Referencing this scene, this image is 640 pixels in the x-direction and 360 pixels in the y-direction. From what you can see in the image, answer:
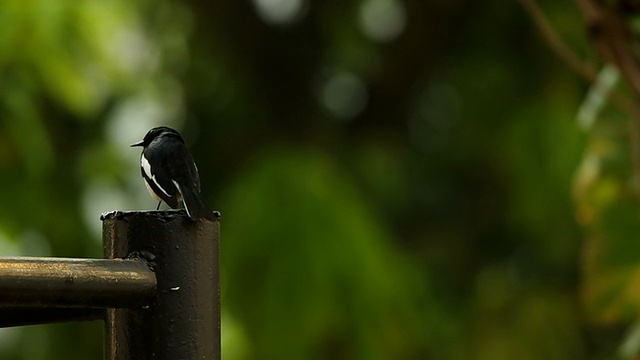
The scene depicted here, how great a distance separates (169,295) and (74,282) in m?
0.07

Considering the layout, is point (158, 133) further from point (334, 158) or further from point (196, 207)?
point (334, 158)

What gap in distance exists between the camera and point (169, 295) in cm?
75

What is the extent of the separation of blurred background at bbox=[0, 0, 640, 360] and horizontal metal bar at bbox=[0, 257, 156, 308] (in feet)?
5.50

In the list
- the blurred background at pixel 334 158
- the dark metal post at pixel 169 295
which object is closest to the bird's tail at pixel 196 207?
the dark metal post at pixel 169 295

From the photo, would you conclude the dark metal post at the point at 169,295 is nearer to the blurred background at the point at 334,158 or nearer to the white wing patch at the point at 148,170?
the white wing patch at the point at 148,170

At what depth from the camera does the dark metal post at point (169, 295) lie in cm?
75

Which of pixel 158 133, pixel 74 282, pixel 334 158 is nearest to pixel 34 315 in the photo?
pixel 74 282

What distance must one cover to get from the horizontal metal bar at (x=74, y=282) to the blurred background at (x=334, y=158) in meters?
1.68

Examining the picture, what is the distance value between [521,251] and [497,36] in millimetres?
638

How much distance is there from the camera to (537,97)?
346 centimetres

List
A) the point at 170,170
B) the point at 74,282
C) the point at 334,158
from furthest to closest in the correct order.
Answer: the point at 334,158 → the point at 170,170 → the point at 74,282

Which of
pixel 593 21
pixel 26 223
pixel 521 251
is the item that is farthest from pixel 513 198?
pixel 593 21

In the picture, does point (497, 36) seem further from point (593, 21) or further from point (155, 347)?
point (155, 347)

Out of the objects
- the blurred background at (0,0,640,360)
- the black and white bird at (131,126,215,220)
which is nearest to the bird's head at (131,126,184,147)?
the black and white bird at (131,126,215,220)
